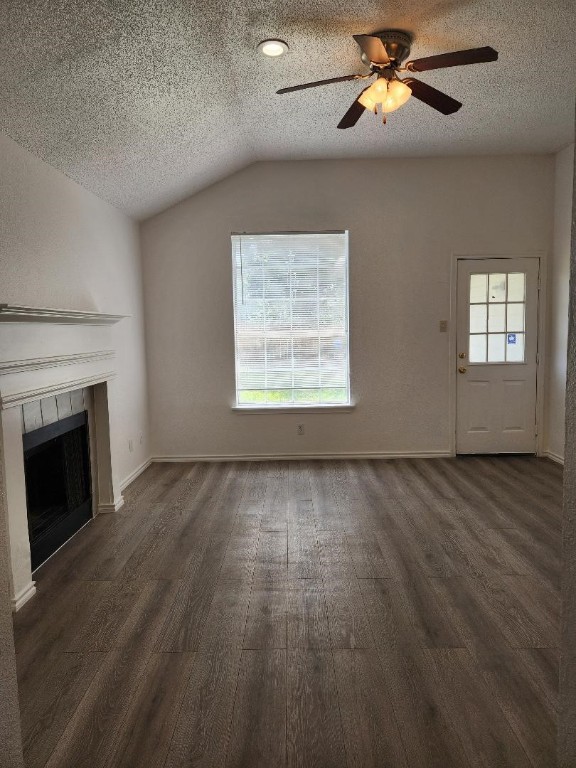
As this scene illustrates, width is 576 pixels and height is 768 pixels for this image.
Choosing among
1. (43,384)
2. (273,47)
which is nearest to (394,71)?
(273,47)

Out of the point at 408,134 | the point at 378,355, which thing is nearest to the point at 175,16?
the point at 408,134

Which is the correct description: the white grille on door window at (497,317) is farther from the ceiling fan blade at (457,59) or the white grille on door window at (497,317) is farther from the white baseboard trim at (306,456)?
the ceiling fan blade at (457,59)

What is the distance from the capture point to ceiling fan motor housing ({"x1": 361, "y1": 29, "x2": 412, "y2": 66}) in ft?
9.12

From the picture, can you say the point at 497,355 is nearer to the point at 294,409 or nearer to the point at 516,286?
the point at 516,286

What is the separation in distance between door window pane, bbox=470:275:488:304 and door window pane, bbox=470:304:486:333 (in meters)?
0.06

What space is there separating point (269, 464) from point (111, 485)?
1.72 meters

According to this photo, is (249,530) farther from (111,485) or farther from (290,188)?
(290,188)

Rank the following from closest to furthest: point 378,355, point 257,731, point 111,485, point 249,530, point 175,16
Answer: point 257,731
point 175,16
point 249,530
point 111,485
point 378,355

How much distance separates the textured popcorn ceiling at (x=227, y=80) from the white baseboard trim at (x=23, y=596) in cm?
248

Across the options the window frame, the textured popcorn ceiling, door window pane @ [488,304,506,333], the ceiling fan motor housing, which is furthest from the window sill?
the ceiling fan motor housing

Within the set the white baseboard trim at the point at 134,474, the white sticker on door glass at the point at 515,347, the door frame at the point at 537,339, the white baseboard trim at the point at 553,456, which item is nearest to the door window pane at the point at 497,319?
the white sticker on door glass at the point at 515,347

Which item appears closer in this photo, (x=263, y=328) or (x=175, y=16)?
(x=175, y=16)

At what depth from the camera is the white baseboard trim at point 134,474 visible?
444cm

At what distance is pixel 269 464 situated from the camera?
16.8ft
